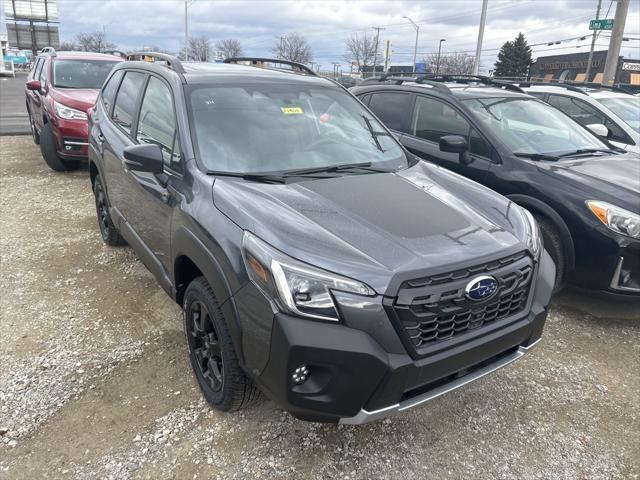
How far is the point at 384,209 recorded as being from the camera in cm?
258

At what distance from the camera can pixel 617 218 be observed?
3.66m

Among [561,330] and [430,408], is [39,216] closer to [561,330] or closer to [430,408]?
[430,408]

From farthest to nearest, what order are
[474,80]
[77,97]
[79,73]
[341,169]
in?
[79,73] < [77,97] < [474,80] < [341,169]

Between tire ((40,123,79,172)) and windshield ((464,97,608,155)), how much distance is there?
608 cm

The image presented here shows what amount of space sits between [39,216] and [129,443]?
4.42 m

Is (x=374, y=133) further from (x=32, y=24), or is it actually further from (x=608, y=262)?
(x=32, y=24)

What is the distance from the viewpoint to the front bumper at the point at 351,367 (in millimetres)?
1983

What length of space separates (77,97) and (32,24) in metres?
78.7

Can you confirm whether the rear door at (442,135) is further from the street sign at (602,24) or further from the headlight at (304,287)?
the street sign at (602,24)

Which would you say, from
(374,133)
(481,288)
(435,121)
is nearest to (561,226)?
(374,133)

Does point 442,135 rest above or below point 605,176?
above

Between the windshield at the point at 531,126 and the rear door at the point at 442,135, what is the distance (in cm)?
16

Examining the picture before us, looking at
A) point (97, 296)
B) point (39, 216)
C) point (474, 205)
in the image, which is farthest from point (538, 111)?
point (39, 216)

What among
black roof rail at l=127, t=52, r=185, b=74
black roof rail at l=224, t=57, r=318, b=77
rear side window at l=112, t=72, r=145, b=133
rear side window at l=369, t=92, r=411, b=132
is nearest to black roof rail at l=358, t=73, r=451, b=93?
rear side window at l=369, t=92, r=411, b=132
